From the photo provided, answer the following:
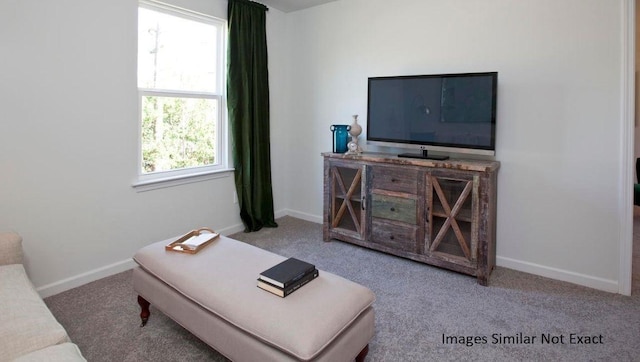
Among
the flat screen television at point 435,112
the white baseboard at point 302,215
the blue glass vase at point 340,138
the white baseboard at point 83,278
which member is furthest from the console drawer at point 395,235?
the white baseboard at point 83,278

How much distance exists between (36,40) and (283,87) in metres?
2.47

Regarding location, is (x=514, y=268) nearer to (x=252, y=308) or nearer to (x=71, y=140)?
(x=252, y=308)

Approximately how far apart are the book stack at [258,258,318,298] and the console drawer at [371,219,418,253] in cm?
150

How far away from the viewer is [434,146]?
3059 millimetres

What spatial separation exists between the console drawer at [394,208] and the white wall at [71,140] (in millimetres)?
1932

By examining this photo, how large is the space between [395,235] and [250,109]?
197cm

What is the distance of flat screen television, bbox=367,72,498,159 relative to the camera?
2.79 m

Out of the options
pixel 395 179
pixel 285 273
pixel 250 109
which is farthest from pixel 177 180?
pixel 285 273

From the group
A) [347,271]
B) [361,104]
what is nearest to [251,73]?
[361,104]

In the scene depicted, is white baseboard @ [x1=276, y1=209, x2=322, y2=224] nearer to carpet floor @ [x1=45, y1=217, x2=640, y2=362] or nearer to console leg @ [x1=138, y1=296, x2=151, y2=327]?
carpet floor @ [x1=45, y1=217, x2=640, y2=362]

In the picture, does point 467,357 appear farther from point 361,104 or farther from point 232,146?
point 232,146

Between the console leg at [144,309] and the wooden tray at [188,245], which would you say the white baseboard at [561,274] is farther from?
the console leg at [144,309]

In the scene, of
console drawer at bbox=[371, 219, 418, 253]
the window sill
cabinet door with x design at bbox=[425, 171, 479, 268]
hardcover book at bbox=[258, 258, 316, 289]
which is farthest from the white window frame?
cabinet door with x design at bbox=[425, 171, 479, 268]

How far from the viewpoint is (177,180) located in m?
3.36
